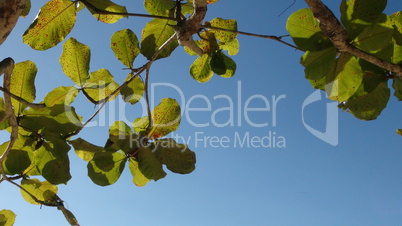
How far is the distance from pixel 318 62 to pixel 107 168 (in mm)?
651

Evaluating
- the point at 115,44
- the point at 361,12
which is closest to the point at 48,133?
the point at 115,44

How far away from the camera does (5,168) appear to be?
3.70 feet

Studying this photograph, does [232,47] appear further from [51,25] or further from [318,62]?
[51,25]

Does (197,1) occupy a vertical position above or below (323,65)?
above

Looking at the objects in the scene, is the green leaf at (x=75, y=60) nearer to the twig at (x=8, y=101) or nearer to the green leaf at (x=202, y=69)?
the twig at (x=8, y=101)

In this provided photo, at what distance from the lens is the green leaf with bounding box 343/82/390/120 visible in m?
1.09

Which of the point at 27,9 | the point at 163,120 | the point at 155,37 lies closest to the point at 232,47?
the point at 155,37

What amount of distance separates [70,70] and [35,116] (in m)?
0.18

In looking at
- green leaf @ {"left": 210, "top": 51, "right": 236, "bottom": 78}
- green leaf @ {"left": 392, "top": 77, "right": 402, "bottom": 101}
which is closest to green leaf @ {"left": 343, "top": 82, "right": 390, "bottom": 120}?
green leaf @ {"left": 392, "top": 77, "right": 402, "bottom": 101}

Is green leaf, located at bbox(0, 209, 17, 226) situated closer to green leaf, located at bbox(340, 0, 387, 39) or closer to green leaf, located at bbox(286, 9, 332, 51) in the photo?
green leaf, located at bbox(286, 9, 332, 51)

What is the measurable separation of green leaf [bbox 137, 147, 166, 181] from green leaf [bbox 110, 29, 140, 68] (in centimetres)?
29

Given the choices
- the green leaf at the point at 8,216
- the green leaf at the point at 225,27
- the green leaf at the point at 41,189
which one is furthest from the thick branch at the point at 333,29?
the green leaf at the point at 8,216

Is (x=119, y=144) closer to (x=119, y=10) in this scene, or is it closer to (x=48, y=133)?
(x=48, y=133)

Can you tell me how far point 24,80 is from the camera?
1099mm
